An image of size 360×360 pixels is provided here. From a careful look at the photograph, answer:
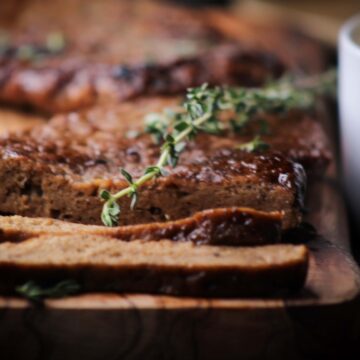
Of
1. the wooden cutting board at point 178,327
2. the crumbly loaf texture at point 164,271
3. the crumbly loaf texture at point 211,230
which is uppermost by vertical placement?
the crumbly loaf texture at point 211,230

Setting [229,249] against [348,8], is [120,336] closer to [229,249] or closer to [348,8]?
[229,249]

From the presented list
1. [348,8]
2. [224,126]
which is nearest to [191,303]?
[224,126]

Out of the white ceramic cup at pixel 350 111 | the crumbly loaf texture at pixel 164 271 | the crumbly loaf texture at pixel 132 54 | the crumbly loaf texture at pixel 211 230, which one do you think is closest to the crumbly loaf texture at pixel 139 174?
the crumbly loaf texture at pixel 211 230

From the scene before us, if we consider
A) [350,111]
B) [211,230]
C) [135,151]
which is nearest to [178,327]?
[211,230]

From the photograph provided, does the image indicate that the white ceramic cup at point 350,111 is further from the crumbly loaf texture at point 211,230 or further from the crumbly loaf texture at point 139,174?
the crumbly loaf texture at point 211,230

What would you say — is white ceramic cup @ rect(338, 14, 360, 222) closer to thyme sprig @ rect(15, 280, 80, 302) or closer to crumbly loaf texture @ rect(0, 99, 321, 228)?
crumbly loaf texture @ rect(0, 99, 321, 228)

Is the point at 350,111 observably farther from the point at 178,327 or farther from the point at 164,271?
the point at 178,327
